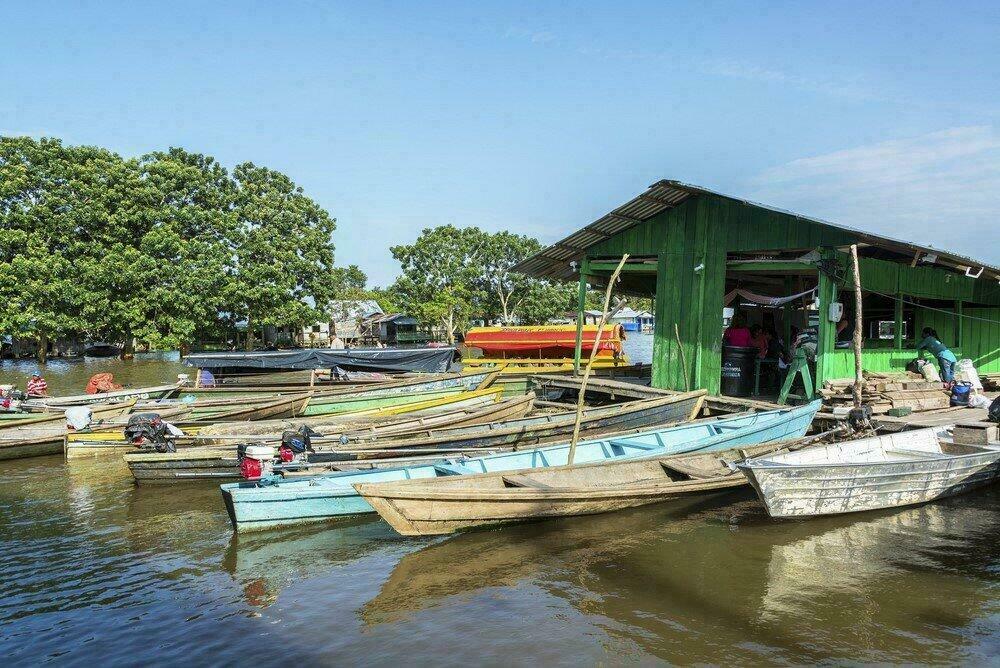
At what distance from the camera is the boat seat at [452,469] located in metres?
9.66

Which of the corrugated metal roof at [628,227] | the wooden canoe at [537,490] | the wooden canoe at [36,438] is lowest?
the wooden canoe at [36,438]

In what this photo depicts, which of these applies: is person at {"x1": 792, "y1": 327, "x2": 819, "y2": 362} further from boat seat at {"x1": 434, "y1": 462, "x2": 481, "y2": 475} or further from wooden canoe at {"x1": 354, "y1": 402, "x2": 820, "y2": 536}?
boat seat at {"x1": 434, "y1": 462, "x2": 481, "y2": 475}

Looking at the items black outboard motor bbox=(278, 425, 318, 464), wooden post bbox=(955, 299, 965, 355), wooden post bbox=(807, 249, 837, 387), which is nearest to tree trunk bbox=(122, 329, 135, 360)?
black outboard motor bbox=(278, 425, 318, 464)

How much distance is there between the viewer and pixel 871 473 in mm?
9109

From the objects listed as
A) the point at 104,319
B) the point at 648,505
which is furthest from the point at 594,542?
the point at 104,319

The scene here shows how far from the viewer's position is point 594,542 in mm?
8727

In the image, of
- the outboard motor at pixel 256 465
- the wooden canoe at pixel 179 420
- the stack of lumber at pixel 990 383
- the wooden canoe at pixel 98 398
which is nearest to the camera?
the outboard motor at pixel 256 465

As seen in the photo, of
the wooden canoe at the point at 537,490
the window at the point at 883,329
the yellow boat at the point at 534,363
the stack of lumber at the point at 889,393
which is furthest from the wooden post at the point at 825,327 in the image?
the yellow boat at the point at 534,363

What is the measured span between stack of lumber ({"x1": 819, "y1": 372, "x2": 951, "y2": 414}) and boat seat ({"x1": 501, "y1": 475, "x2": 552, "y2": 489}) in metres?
7.32

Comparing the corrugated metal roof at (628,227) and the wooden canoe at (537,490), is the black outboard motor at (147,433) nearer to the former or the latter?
the wooden canoe at (537,490)

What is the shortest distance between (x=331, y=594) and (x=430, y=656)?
5.71 ft

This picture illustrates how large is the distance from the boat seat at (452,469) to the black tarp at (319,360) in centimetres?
1148

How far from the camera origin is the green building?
13.5 m

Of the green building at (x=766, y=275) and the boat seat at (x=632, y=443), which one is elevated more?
the green building at (x=766, y=275)
